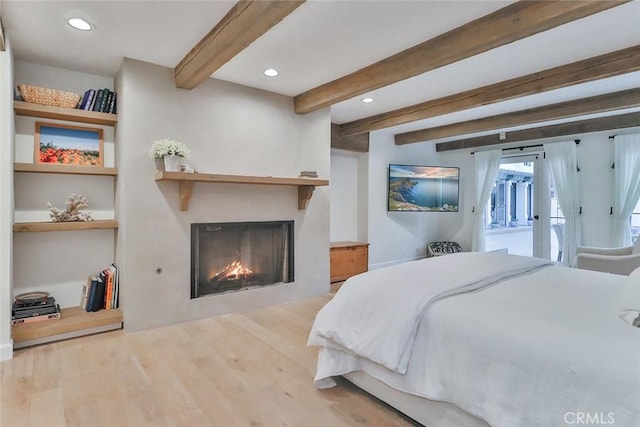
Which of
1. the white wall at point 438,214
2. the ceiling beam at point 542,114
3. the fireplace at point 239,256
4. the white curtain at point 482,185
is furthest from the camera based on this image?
the white curtain at point 482,185

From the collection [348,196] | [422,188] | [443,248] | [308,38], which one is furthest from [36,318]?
[443,248]

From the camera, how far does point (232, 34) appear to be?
2225 mm

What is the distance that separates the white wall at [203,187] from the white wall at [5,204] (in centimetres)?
74

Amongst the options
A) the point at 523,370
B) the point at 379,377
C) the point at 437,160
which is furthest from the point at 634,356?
the point at 437,160

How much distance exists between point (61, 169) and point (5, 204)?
551mm

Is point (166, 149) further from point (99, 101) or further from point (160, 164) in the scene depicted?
point (99, 101)

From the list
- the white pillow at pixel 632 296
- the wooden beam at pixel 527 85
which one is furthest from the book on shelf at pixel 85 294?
the wooden beam at pixel 527 85

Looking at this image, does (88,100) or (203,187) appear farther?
(203,187)

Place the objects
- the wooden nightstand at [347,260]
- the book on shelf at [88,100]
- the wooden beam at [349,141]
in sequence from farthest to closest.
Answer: the wooden beam at [349,141] → the wooden nightstand at [347,260] → the book on shelf at [88,100]

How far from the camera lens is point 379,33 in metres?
2.51

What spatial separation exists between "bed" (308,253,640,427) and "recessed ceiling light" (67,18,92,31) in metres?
2.56

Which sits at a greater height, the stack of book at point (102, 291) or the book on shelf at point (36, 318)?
the stack of book at point (102, 291)

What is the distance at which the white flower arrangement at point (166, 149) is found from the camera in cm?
293

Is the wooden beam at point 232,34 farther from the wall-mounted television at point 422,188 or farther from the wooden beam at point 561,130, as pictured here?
the wooden beam at point 561,130
